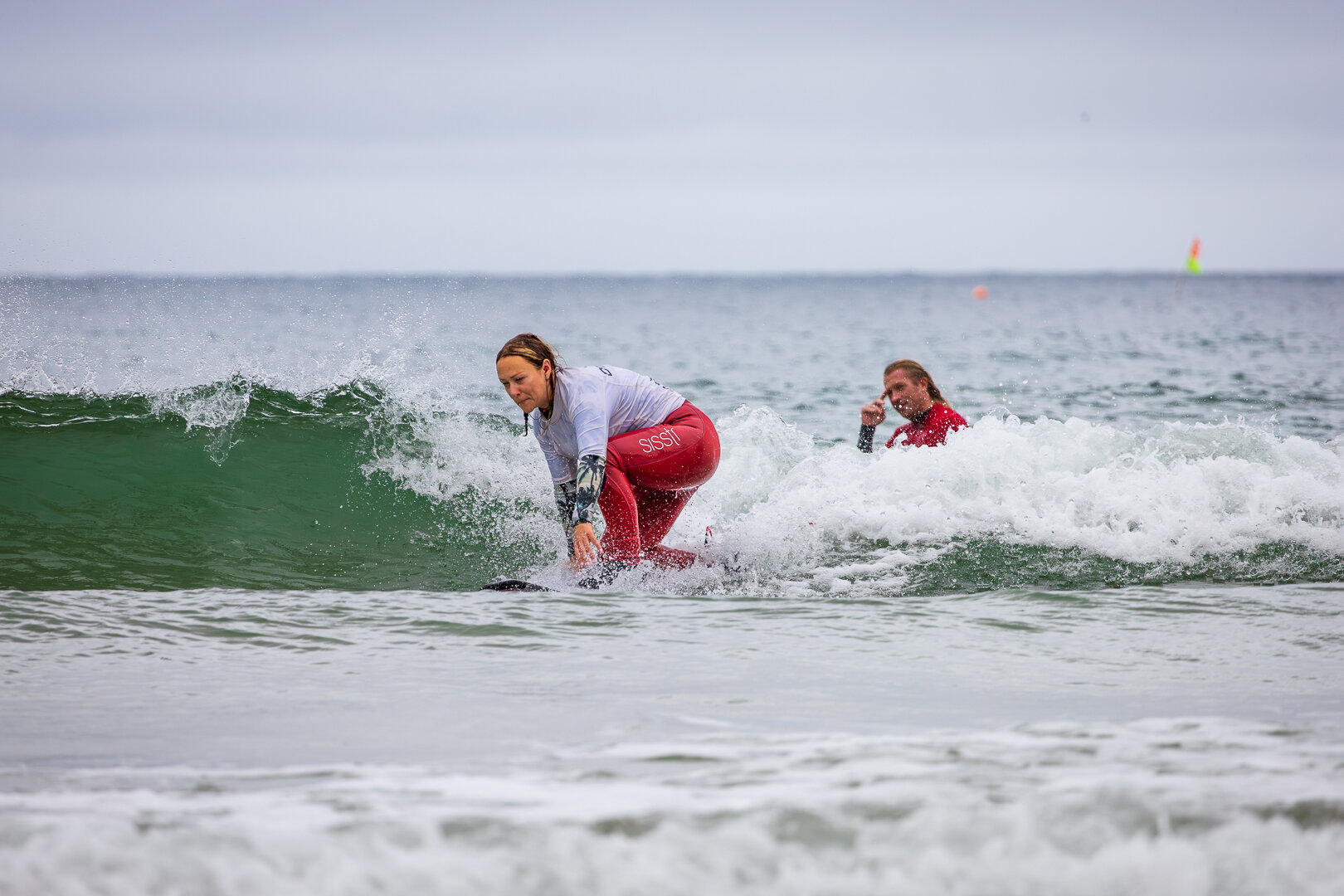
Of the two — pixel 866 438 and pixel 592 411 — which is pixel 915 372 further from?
pixel 592 411

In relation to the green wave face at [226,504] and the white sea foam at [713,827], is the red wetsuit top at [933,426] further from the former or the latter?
the white sea foam at [713,827]

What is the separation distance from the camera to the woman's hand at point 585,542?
5.23 metres

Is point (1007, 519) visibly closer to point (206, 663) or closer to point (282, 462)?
point (206, 663)

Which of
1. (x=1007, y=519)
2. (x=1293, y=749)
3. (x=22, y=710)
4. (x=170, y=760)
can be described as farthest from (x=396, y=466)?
(x=1293, y=749)

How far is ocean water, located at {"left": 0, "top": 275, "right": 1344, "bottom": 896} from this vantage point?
248 centimetres

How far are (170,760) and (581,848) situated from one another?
1.37m

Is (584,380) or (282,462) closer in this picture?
(584,380)

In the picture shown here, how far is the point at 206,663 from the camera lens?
429 centimetres

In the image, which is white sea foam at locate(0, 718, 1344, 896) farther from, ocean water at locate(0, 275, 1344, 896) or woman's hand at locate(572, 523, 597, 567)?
A: woman's hand at locate(572, 523, 597, 567)

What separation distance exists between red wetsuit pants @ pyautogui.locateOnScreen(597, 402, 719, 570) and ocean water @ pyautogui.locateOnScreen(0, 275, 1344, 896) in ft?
0.67

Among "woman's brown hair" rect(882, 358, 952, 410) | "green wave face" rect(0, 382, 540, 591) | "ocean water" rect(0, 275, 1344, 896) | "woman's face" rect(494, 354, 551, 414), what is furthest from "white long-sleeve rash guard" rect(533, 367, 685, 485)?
"woman's brown hair" rect(882, 358, 952, 410)

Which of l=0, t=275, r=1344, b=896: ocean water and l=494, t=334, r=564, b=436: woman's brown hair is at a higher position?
l=494, t=334, r=564, b=436: woman's brown hair

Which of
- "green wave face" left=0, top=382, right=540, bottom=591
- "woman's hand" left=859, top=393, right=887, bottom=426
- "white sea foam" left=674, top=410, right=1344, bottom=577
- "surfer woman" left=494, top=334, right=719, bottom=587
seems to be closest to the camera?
"surfer woman" left=494, top=334, right=719, bottom=587

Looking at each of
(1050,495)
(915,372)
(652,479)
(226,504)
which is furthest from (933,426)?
(226,504)
